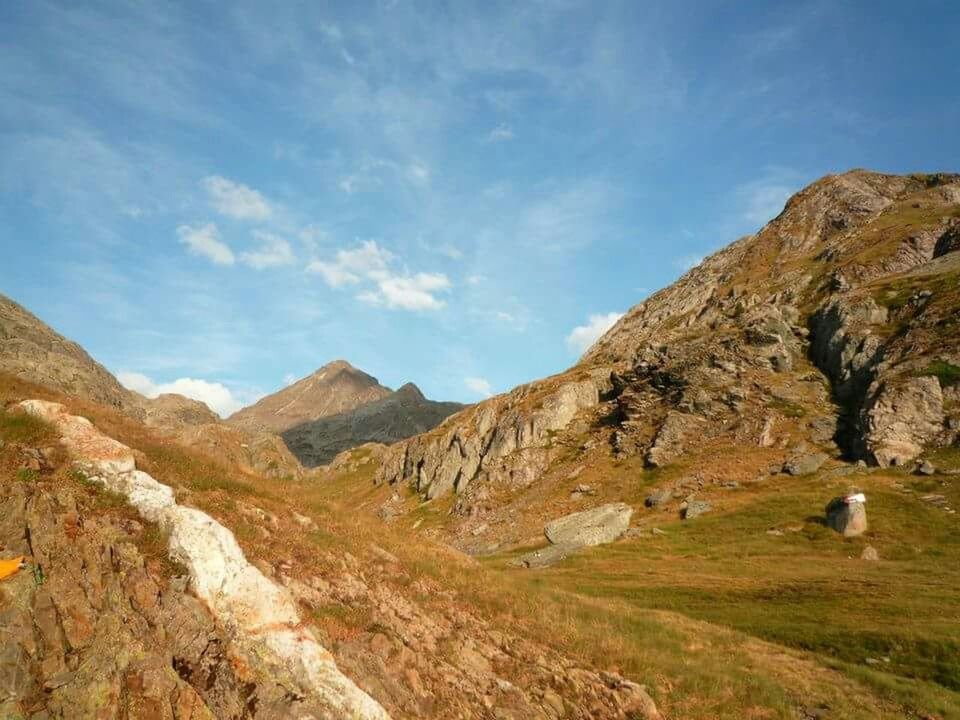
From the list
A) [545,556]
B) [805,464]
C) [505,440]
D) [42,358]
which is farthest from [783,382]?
[42,358]

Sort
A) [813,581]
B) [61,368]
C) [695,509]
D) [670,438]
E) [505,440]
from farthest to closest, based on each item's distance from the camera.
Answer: [505,440]
[670,438]
[61,368]
[695,509]
[813,581]

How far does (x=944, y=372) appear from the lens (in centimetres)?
6031

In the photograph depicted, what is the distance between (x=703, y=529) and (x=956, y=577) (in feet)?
66.0

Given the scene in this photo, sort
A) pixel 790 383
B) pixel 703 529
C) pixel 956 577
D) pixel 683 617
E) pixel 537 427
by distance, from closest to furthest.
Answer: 1. pixel 683 617
2. pixel 956 577
3. pixel 703 529
4. pixel 790 383
5. pixel 537 427

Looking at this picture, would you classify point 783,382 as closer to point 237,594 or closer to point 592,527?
point 592,527

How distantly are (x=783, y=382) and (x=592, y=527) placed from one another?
130 ft

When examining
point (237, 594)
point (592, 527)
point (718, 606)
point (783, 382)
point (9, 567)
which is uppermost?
point (783, 382)

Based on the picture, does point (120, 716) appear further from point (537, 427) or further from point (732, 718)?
point (537, 427)

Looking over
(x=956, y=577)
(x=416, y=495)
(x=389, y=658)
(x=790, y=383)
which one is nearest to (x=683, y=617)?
(x=956, y=577)

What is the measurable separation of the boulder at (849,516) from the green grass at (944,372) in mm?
24473

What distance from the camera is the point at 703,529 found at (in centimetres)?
5194

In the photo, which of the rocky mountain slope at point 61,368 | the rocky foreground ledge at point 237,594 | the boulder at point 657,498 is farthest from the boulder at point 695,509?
the rocky foreground ledge at point 237,594

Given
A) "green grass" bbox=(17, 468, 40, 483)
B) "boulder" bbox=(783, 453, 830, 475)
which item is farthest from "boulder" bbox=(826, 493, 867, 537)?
"green grass" bbox=(17, 468, 40, 483)

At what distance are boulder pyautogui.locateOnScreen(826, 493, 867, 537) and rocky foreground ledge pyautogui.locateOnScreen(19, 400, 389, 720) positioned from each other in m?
45.4
